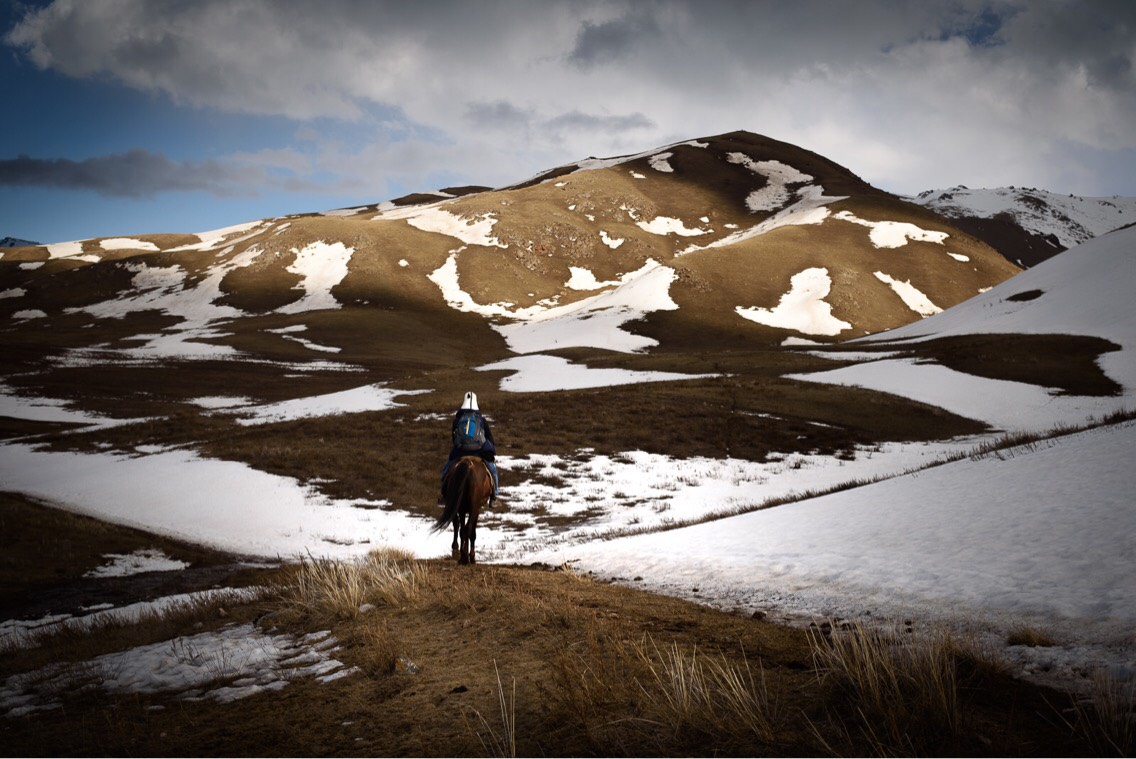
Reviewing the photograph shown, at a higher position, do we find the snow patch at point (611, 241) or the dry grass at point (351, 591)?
the snow patch at point (611, 241)

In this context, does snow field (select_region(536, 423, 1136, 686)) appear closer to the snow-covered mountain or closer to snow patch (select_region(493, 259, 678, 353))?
the snow-covered mountain

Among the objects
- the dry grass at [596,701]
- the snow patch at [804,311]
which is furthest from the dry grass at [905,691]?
the snow patch at [804,311]

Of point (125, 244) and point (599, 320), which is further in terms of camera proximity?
point (125, 244)

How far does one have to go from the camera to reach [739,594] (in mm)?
8312

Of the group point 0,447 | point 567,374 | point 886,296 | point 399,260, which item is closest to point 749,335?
point 886,296

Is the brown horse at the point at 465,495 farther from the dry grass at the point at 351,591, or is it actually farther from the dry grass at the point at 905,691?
the dry grass at the point at 905,691

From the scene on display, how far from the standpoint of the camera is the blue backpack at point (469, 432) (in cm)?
1359

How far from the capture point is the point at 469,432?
1357 centimetres

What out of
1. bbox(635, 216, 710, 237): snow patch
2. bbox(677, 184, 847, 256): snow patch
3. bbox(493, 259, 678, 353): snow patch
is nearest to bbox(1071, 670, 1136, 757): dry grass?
bbox(493, 259, 678, 353): snow patch

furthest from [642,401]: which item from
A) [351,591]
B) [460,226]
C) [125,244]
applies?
[125,244]

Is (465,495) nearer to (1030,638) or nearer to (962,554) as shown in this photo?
(962,554)

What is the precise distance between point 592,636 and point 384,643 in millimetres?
2236

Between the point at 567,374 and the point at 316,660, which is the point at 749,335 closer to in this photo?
the point at 567,374

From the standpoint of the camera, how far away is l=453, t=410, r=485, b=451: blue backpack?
1359 centimetres
